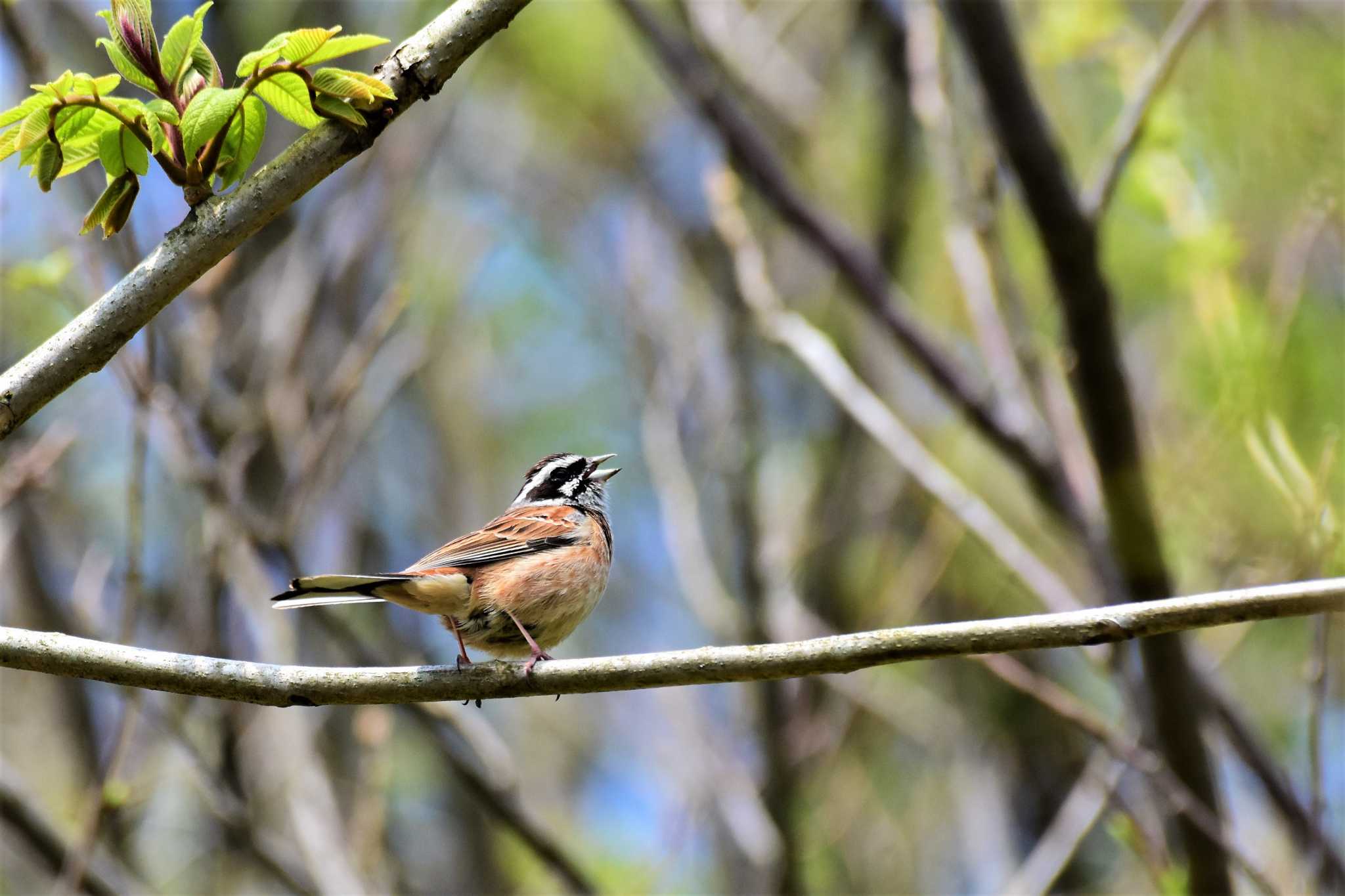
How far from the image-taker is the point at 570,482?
5938 mm

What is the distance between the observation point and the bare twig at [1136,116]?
4836 millimetres

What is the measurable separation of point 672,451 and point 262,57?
15.7 ft

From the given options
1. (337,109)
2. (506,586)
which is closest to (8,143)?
(337,109)

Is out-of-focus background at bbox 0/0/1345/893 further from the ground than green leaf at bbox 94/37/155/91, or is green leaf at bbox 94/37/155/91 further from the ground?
green leaf at bbox 94/37/155/91

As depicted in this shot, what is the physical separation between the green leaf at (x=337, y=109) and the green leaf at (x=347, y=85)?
0.07 feet

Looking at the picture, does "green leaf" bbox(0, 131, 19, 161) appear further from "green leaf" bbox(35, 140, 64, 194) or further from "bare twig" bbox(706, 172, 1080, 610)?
"bare twig" bbox(706, 172, 1080, 610)

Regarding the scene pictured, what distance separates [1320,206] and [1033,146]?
52.5 inches

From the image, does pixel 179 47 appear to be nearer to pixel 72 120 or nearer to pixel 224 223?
pixel 72 120

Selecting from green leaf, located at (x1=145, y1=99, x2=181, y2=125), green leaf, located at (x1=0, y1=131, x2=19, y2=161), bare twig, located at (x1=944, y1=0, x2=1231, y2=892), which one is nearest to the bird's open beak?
bare twig, located at (x1=944, y1=0, x2=1231, y2=892)

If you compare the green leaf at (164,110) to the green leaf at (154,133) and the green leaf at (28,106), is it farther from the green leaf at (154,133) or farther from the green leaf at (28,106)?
the green leaf at (28,106)

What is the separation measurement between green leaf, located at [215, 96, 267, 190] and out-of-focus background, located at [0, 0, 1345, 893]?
220 cm

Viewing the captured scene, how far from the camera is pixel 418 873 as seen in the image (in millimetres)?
9469

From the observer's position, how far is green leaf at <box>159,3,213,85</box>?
2594mm

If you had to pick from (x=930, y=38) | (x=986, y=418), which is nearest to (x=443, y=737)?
(x=986, y=418)
